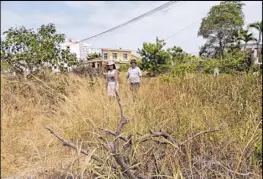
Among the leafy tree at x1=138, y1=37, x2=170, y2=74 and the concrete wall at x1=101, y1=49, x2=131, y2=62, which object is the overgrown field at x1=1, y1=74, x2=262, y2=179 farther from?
the leafy tree at x1=138, y1=37, x2=170, y2=74

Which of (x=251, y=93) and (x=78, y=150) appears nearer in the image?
(x=78, y=150)

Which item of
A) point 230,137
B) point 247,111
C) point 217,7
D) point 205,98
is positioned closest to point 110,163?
point 230,137

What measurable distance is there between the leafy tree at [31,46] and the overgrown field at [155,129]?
163 centimetres

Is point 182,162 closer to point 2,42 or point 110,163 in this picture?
point 110,163

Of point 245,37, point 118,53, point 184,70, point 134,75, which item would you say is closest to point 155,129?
point 118,53

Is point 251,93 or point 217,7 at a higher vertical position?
point 217,7

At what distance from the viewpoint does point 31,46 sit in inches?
342

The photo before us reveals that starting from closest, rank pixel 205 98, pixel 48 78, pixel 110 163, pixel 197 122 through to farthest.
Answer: pixel 110 163, pixel 197 122, pixel 205 98, pixel 48 78

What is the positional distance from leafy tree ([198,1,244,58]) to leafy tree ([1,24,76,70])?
A: 1191 inches

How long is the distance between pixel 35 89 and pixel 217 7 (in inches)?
1350

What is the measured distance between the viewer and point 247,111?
159 inches

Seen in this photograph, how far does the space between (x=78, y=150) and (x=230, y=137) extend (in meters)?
1.60

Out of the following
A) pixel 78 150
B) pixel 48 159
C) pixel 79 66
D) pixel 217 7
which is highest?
pixel 217 7

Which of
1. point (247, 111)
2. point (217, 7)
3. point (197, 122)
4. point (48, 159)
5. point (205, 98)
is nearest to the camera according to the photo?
point (48, 159)
